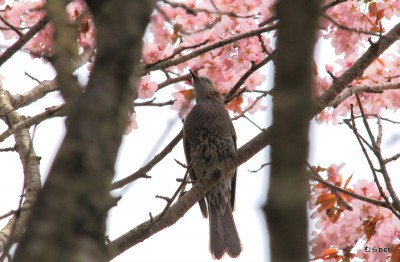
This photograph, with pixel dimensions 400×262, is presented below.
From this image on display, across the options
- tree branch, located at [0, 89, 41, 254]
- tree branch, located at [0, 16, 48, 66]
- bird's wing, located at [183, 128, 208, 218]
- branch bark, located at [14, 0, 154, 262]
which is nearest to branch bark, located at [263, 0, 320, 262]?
branch bark, located at [14, 0, 154, 262]

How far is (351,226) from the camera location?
14.3 ft

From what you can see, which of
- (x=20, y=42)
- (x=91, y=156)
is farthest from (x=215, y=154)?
(x=91, y=156)

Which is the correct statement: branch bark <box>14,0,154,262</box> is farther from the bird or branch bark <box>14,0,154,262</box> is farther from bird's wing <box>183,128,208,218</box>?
the bird

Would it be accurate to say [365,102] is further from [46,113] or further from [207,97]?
[46,113]

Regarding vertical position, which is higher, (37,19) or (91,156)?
(37,19)

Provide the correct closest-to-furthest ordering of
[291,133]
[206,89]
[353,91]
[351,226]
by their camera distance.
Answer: [291,133] → [353,91] → [351,226] → [206,89]

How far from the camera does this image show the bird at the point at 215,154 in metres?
5.44

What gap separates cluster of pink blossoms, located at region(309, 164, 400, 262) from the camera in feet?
13.4

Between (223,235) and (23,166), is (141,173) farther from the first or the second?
(223,235)

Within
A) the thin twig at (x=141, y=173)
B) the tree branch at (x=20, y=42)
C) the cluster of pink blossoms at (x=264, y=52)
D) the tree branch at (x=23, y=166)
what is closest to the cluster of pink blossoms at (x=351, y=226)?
the cluster of pink blossoms at (x=264, y=52)

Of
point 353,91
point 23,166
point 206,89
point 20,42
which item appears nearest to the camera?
point 20,42

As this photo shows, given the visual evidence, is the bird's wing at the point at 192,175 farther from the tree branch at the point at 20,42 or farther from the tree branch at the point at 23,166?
the tree branch at the point at 20,42

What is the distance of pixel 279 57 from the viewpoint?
4.05 ft

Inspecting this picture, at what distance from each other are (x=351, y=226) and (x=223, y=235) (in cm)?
141
